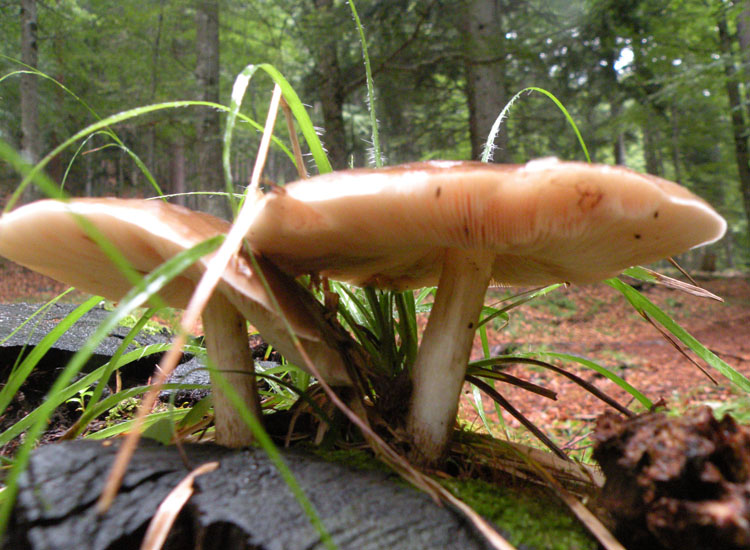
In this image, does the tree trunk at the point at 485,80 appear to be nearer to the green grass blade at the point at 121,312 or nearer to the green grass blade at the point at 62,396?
the green grass blade at the point at 62,396

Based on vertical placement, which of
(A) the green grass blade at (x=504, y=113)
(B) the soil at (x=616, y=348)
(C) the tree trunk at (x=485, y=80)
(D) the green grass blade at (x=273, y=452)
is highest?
(C) the tree trunk at (x=485, y=80)

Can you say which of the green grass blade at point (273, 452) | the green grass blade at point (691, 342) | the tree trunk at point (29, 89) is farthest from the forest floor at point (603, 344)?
the tree trunk at point (29, 89)

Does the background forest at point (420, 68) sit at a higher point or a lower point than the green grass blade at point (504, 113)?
higher

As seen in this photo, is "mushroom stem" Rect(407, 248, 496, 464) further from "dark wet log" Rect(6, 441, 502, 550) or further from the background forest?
the background forest

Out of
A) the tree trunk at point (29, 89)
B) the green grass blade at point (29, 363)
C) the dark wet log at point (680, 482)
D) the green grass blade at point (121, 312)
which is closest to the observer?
the green grass blade at point (121, 312)

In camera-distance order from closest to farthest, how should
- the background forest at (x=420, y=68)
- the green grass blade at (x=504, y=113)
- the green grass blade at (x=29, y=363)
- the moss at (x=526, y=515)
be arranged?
the moss at (x=526, y=515) → the green grass blade at (x=29, y=363) → the green grass blade at (x=504, y=113) → the background forest at (x=420, y=68)

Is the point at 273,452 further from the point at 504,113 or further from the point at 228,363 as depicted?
the point at 504,113
